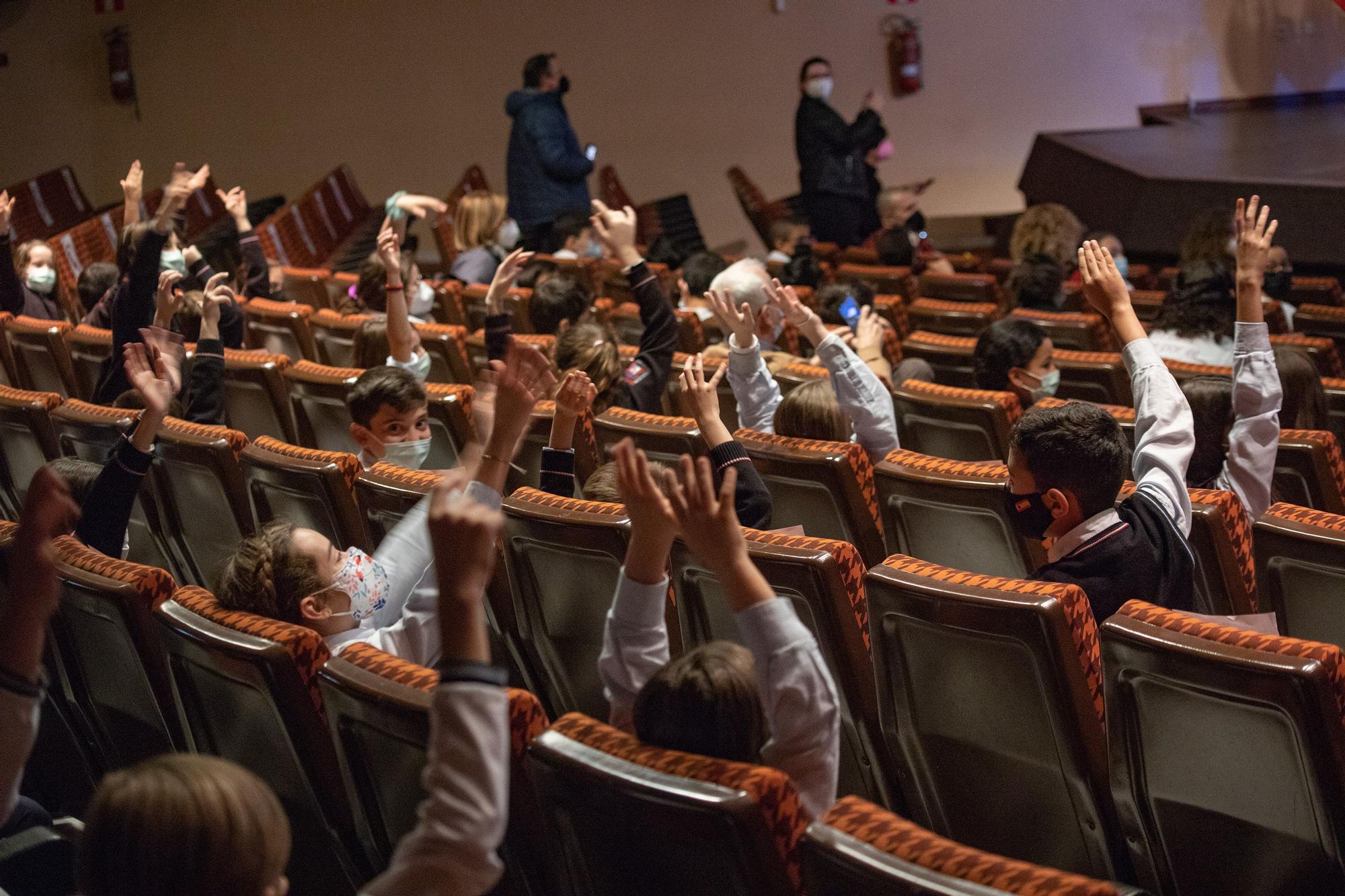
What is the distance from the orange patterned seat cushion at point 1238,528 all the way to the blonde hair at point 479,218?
4.28 m

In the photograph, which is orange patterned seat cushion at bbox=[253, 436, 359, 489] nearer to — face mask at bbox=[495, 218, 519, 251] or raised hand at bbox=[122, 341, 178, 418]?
raised hand at bbox=[122, 341, 178, 418]

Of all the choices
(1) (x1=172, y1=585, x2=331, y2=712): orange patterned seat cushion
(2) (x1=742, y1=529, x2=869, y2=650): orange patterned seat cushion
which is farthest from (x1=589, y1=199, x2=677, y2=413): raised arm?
(1) (x1=172, y1=585, x2=331, y2=712): orange patterned seat cushion

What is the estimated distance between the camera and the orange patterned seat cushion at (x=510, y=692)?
1492 millimetres

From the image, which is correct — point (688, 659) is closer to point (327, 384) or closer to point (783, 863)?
point (783, 863)

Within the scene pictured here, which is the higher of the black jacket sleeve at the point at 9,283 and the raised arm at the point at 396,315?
the black jacket sleeve at the point at 9,283

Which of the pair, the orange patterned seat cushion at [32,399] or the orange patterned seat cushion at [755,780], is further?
the orange patterned seat cushion at [32,399]

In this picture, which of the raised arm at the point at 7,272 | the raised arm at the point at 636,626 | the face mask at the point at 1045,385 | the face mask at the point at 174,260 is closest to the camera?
the raised arm at the point at 636,626

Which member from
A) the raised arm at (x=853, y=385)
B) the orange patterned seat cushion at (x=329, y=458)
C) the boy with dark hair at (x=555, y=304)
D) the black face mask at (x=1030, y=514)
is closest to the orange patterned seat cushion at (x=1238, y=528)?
the black face mask at (x=1030, y=514)

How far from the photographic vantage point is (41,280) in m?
5.25

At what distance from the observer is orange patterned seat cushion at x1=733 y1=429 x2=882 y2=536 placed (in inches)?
95.9

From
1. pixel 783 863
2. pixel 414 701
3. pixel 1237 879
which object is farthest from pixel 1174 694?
pixel 414 701

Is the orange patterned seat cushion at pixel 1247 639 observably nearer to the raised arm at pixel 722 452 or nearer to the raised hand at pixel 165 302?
the raised arm at pixel 722 452

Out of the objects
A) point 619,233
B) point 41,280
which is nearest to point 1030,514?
point 619,233

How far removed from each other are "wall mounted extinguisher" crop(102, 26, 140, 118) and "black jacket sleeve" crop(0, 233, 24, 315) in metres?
6.28
